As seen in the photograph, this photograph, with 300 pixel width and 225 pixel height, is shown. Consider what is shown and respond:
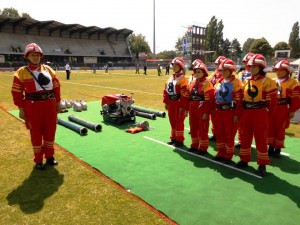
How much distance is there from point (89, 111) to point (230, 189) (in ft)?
26.4

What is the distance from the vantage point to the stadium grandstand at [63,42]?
5941 centimetres

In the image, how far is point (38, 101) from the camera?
5219 mm

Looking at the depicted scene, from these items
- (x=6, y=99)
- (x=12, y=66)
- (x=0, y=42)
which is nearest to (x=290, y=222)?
(x=6, y=99)

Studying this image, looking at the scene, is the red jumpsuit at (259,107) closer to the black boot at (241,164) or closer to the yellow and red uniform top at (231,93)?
the yellow and red uniform top at (231,93)

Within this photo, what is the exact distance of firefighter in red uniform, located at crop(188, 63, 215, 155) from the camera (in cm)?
590

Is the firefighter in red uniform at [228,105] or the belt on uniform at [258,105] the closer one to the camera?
the belt on uniform at [258,105]

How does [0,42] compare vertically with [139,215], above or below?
above

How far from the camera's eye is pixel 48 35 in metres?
68.2

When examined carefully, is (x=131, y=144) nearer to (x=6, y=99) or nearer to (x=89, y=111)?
(x=89, y=111)

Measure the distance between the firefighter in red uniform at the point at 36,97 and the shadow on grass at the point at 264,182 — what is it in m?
3.23

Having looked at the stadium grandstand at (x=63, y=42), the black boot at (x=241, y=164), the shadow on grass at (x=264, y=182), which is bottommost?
the shadow on grass at (x=264, y=182)

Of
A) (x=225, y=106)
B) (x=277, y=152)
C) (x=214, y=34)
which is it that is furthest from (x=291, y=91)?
(x=214, y=34)

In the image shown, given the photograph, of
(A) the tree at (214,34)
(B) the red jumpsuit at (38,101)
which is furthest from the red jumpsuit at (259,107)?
(A) the tree at (214,34)

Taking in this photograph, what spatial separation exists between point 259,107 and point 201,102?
1.36 m
